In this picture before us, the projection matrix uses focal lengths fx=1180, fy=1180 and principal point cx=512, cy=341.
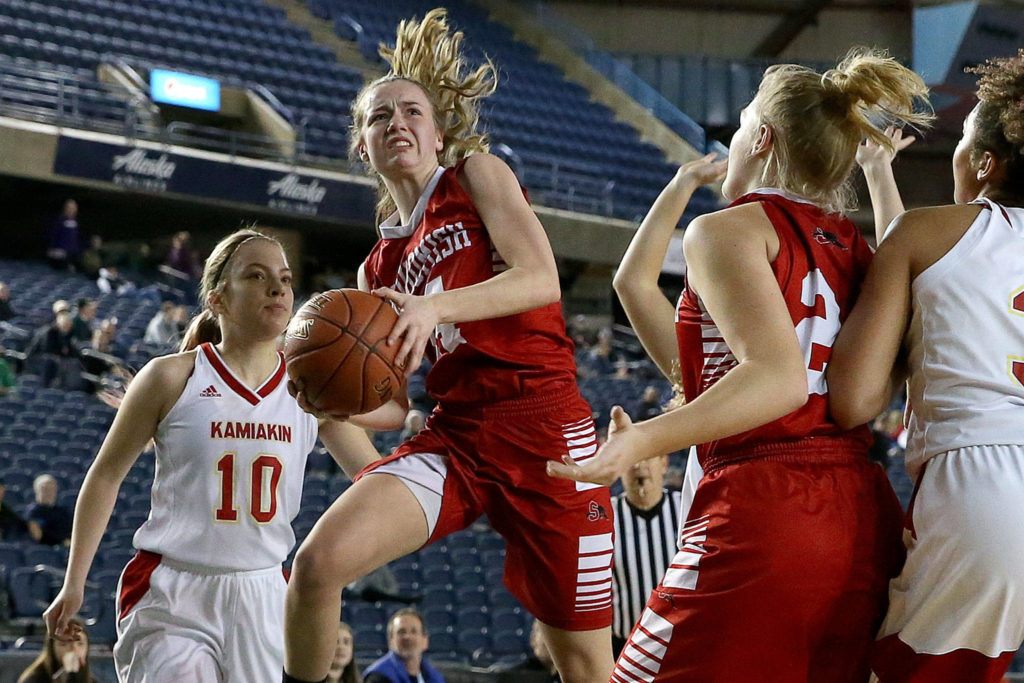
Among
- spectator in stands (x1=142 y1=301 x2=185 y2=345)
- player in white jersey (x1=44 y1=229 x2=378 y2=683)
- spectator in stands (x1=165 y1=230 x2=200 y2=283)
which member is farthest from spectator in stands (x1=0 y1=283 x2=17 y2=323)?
player in white jersey (x1=44 y1=229 x2=378 y2=683)

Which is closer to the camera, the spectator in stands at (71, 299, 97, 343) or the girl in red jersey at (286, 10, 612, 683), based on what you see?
the girl in red jersey at (286, 10, 612, 683)

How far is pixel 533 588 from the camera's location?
9.59ft

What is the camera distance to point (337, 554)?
2549 mm

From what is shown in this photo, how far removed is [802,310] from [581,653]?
127 cm

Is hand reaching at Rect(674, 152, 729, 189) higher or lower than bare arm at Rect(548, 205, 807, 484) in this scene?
higher


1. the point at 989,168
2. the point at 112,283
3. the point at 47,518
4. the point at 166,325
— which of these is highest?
the point at 989,168

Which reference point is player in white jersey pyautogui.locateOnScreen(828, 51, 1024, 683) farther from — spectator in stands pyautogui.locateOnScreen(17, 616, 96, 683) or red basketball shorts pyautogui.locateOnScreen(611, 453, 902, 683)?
spectator in stands pyautogui.locateOnScreen(17, 616, 96, 683)

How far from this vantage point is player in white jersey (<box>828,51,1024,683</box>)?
1943 mm

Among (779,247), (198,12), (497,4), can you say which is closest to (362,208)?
(198,12)

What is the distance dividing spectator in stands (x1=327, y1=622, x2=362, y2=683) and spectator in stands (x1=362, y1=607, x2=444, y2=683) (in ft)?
0.27

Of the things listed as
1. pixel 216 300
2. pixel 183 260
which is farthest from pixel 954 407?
pixel 183 260

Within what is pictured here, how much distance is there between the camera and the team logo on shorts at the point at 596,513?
295 cm

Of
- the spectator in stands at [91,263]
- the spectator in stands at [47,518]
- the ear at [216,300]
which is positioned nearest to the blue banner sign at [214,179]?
the spectator in stands at [91,263]

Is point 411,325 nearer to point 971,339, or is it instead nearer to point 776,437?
point 776,437
